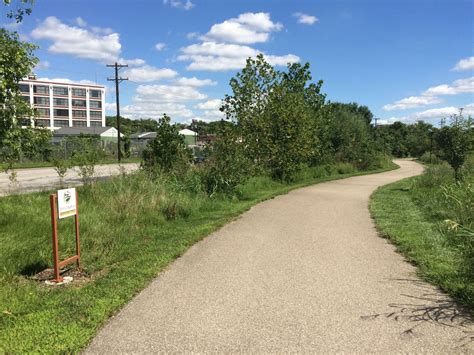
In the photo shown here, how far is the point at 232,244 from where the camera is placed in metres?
7.89

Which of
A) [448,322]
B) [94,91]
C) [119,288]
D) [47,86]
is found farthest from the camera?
[94,91]

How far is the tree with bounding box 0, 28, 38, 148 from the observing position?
5.95 m

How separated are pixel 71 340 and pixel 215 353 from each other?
129 cm

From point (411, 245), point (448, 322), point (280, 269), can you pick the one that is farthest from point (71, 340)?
point (411, 245)

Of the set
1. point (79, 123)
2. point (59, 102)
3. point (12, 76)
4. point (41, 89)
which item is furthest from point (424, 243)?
point (79, 123)

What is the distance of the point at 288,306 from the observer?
184 inches

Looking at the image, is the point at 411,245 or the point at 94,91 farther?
the point at 94,91

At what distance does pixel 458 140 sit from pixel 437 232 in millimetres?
10292

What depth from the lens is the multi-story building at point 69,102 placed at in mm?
117562

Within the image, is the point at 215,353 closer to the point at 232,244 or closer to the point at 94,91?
the point at 232,244

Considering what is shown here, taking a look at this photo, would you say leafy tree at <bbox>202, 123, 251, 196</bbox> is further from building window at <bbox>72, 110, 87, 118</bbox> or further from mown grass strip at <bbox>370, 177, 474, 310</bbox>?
building window at <bbox>72, 110, 87, 118</bbox>

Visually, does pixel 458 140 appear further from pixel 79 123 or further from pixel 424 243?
pixel 79 123

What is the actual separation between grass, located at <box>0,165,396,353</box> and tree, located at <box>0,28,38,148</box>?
1918 millimetres

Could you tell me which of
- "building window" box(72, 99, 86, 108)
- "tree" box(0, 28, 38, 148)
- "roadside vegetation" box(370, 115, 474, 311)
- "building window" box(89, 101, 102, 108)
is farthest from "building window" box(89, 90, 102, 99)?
"tree" box(0, 28, 38, 148)
